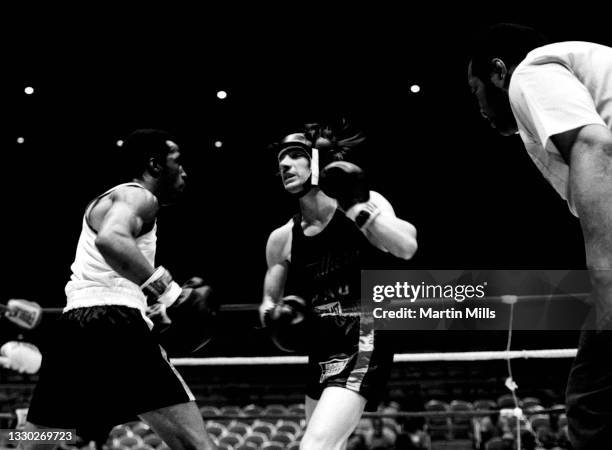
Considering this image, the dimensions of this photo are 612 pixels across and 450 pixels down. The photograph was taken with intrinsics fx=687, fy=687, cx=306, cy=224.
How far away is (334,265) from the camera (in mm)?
2238

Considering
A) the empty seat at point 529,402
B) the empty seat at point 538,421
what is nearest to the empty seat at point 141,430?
the empty seat at point 538,421

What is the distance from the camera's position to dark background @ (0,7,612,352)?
6703mm

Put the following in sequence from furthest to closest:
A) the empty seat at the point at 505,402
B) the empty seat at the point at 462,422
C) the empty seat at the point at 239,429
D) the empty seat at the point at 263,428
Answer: the empty seat at the point at 505,402 < the empty seat at the point at 462,422 < the empty seat at the point at 239,429 < the empty seat at the point at 263,428

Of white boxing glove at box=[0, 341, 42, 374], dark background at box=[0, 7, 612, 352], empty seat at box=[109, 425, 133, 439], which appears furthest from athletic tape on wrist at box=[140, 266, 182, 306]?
dark background at box=[0, 7, 612, 352]

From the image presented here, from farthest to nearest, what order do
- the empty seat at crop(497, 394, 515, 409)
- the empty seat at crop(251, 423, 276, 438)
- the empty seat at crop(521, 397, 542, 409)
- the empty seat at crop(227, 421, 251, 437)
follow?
the empty seat at crop(497, 394, 515, 409) → the empty seat at crop(521, 397, 542, 409) → the empty seat at crop(227, 421, 251, 437) → the empty seat at crop(251, 423, 276, 438)

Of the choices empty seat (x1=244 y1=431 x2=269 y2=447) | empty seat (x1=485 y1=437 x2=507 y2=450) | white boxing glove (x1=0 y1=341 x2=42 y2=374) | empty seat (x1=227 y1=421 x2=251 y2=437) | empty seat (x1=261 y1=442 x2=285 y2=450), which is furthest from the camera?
empty seat (x1=227 y1=421 x2=251 y2=437)

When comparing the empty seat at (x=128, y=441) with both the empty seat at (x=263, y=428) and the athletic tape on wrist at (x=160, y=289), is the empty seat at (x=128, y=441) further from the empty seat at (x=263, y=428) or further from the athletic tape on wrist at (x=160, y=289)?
the athletic tape on wrist at (x=160, y=289)

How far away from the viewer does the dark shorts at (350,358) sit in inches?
83.7

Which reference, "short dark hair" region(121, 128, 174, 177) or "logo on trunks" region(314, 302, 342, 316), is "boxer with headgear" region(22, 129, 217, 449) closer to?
"short dark hair" region(121, 128, 174, 177)

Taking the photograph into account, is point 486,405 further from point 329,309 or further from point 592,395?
point 592,395

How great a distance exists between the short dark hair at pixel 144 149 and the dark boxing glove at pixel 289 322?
0.67 metres

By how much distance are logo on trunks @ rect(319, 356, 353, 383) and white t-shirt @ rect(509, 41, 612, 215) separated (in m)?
1.17

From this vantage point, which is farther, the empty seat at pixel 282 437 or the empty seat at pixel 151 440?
the empty seat at pixel 282 437

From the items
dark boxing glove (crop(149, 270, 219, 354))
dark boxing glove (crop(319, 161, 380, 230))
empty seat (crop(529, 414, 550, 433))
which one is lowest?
empty seat (crop(529, 414, 550, 433))
